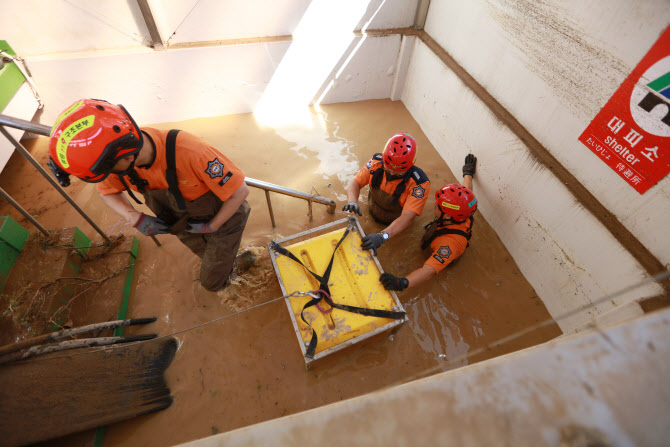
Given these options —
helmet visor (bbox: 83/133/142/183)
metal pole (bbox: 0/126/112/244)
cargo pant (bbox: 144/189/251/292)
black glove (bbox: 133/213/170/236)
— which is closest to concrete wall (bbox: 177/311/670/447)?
helmet visor (bbox: 83/133/142/183)

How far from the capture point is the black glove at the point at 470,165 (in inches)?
175

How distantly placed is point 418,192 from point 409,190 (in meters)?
0.14

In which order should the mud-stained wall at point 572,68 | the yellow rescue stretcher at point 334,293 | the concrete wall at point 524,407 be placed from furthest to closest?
the yellow rescue stretcher at point 334,293 → the mud-stained wall at point 572,68 → the concrete wall at point 524,407

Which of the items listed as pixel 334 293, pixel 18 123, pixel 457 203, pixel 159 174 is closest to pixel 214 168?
pixel 159 174

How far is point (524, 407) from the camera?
21.8 inches

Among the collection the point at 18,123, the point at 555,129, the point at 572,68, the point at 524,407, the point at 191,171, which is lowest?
the point at 524,407

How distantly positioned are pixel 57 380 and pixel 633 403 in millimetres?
3282

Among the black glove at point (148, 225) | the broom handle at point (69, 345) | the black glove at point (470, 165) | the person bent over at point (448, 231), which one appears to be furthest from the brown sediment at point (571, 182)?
the broom handle at point (69, 345)

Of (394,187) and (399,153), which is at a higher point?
(399,153)

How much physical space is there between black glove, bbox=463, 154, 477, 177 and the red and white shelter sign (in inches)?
64.2

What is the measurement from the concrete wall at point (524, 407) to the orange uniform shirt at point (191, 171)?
2.13 metres

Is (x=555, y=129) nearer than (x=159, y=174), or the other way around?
(x=159, y=174)

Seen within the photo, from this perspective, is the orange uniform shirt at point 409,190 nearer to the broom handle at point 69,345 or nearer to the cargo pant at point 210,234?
the cargo pant at point 210,234

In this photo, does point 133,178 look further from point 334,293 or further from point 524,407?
point 524,407
